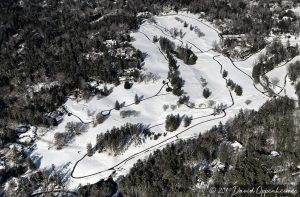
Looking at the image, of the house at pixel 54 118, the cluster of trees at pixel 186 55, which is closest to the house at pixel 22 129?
the house at pixel 54 118

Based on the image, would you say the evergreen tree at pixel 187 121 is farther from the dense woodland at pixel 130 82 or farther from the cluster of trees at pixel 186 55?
the cluster of trees at pixel 186 55

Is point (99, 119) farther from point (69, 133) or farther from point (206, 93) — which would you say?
point (206, 93)

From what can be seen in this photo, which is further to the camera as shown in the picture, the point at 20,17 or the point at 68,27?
the point at 20,17

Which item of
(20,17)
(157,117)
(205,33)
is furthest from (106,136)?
(20,17)

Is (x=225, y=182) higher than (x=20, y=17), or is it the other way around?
(x=20, y=17)

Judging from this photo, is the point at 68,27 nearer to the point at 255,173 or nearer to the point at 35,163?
the point at 35,163

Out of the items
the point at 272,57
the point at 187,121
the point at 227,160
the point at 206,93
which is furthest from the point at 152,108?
the point at 272,57
